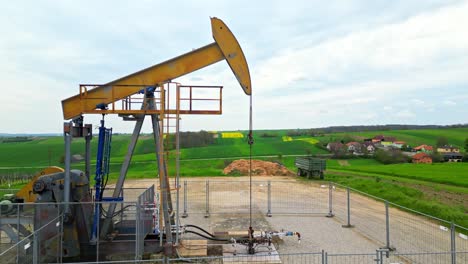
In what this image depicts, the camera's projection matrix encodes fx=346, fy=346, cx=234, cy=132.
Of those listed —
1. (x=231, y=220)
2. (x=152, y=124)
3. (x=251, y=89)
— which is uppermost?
(x=251, y=89)

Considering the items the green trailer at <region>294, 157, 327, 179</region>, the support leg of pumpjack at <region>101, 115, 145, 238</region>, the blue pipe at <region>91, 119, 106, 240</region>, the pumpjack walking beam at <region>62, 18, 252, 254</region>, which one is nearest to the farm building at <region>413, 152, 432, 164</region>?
the green trailer at <region>294, 157, 327, 179</region>

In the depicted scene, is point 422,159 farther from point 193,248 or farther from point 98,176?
point 98,176

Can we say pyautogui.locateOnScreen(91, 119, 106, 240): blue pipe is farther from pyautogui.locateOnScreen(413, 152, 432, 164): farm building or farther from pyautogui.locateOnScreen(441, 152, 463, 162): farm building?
pyautogui.locateOnScreen(441, 152, 463, 162): farm building

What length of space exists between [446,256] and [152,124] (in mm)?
8515

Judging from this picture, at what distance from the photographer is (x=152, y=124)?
9.32 metres

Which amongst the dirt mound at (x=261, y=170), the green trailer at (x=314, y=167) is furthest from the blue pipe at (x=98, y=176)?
the dirt mound at (x=261, y=170)

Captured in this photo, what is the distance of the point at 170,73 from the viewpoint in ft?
29.5

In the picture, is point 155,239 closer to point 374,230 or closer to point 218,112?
point 218,112

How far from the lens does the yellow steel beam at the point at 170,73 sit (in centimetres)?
884

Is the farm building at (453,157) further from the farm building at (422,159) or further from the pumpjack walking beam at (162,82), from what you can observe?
the pumpjack walking beam at (162,82)

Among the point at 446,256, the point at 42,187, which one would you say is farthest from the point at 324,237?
the point at 42,187

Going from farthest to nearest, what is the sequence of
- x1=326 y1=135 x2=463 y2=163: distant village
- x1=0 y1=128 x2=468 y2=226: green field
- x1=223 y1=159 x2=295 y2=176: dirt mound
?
x1=326 y1=135 x2=463 y2=163: distant village → x1=223 y1=159 x2=295 y2=176: dirt mound → x1=0 y1=128 x2=468 y2=226: green field

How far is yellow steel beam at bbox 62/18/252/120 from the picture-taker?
29.0ft

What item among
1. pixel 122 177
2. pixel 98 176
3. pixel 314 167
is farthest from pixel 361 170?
pixel 98 176
